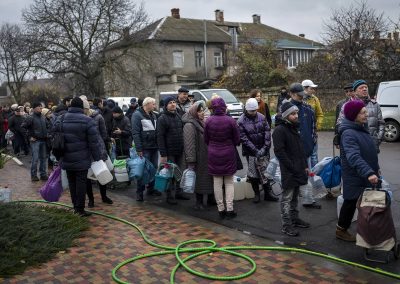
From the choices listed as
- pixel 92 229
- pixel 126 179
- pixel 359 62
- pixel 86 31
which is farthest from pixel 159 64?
pixel 92 229

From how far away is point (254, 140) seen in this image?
7211 millimetres

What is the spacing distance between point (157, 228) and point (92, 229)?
38.5 inches

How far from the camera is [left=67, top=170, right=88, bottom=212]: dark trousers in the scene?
6867mm

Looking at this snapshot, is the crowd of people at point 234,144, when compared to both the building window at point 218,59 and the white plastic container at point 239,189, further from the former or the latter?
the building window at point 218,59

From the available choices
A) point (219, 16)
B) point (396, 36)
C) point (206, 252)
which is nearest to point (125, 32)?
point (396, 36)

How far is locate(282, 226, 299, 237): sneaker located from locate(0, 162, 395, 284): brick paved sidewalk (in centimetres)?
34

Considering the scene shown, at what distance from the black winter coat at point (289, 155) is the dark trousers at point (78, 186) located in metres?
3.14

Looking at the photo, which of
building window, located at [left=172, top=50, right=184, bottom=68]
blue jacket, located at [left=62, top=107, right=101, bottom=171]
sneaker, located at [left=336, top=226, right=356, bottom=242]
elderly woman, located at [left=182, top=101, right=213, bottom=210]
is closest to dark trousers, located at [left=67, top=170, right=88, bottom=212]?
blue jacket, located at [left=62, top=107, right=101, bottom=171]

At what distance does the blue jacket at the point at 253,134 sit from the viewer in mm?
7172

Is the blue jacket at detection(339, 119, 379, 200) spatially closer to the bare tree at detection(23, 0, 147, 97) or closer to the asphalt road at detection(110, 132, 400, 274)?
the asphalt road at detection(110, 132, 400, 274)

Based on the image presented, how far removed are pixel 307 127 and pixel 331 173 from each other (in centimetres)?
83

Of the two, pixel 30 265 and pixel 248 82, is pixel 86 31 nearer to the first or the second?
pixel 248 82

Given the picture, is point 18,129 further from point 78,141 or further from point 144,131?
point 78,141

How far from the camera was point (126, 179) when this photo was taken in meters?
8.87
